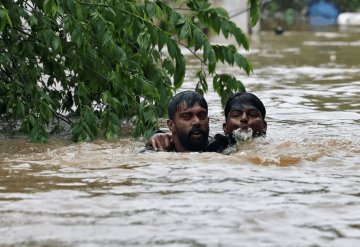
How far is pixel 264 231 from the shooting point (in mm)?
5516

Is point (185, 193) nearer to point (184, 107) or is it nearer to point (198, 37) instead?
point (184, 107)

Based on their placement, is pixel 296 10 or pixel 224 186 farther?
pixel 296 10

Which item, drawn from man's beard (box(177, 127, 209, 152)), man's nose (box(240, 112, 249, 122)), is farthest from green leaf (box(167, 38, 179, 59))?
man's beard (box(177, 127, 209, 152))

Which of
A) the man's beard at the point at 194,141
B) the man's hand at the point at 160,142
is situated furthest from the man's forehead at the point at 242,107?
the man's hand at the point at 160,142

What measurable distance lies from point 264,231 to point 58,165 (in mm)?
2930

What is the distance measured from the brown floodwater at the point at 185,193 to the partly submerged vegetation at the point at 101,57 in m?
0.30

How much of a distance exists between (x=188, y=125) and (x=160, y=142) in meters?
0.35

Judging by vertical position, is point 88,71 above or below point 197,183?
above

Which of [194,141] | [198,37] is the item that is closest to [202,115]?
[194,141]

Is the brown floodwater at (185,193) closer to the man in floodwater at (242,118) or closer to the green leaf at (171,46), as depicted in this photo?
the man in floodwater at (242,118)

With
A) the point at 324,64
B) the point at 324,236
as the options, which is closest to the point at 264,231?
the point at 324,236

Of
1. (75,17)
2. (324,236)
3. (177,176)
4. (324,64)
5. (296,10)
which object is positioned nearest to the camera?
(324,236)

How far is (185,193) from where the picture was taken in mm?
6668

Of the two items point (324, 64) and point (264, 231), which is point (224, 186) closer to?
point (264, 231)
